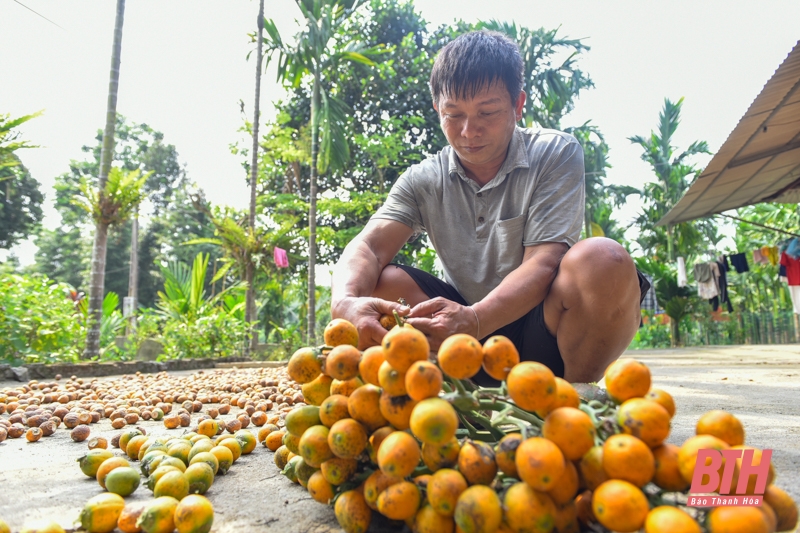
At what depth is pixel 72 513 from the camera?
3.94ft

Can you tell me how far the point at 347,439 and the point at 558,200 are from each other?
1.54 m

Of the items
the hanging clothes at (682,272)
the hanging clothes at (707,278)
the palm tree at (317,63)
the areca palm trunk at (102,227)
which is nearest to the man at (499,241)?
the areca palm trunk at (102,227)

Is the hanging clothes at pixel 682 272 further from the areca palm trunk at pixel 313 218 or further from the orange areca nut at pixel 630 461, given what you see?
the orange areca nut at pixel 630 461

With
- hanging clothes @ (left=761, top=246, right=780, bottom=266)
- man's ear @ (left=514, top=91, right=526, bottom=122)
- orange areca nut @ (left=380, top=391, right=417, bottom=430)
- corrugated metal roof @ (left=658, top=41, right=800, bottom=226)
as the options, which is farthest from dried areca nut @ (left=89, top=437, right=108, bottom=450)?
hanging clothes @ (left=761, top=246, right=780, bottom=266)

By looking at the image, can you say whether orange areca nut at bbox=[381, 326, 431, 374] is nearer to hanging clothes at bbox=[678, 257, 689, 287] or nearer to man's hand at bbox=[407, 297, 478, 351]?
man's hand at bbox=[407, 297, 478, 351]

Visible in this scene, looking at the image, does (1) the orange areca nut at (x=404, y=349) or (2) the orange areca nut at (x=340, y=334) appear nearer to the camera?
(1) the orange areca nut at (x=404, y=349)

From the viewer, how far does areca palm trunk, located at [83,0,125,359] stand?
6293 millimetres

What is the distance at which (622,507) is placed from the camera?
754 millimetres

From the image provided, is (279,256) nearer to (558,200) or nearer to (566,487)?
(558,200)

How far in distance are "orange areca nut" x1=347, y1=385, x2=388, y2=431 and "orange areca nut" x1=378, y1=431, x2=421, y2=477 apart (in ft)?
0.43

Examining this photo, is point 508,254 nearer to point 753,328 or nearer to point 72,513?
point 72,513

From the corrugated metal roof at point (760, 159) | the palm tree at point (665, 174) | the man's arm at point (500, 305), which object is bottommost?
the man's arm at point (500, 305)

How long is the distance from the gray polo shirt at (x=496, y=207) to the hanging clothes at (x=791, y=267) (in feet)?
33.0

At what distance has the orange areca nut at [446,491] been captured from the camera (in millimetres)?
857
